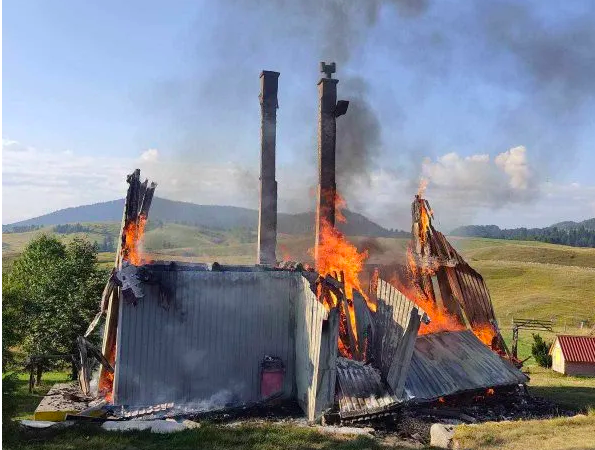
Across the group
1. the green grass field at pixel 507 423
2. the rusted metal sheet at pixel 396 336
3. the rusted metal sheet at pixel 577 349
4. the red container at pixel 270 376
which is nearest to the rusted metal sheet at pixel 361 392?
the rusted metal sheet at pixel 396 336

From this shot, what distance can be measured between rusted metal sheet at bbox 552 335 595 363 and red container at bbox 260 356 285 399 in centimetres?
2253

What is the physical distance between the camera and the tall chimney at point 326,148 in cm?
2550

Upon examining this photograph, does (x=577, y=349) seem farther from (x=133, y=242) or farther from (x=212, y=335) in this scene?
(x=133, y=242)

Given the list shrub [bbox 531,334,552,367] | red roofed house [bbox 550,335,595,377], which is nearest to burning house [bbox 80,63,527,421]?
red roofed house [bbox 550,335,595,377]

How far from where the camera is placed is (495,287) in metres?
75.8

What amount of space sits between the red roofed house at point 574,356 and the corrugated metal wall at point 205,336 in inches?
872

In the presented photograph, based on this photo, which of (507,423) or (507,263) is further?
(507,263)

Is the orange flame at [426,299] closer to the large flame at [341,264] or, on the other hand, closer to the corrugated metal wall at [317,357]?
the large flame at [341,264]

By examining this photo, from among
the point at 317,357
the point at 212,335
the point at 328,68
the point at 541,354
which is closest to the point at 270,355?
the point at 212,335

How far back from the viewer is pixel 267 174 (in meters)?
25.0

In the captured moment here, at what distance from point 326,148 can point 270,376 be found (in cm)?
1204

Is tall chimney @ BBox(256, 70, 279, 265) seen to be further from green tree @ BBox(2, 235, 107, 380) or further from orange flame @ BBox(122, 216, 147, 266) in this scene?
green tree @ BBox(2, 235, 107, 380)

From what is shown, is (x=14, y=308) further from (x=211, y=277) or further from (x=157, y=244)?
(x=157, y=244)

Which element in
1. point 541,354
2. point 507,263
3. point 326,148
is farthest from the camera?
point 507,263
